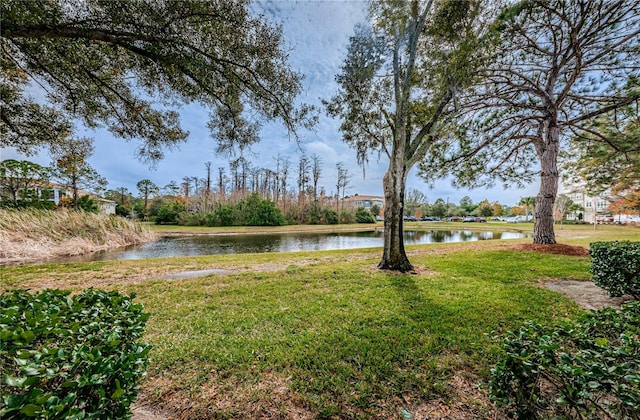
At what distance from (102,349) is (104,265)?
25.4 feet

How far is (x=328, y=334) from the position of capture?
280 cm

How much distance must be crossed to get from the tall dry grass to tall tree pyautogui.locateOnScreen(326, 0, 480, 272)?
12.1 metres

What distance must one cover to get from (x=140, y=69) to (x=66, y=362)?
475 centimetres

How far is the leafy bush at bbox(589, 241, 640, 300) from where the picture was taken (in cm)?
343

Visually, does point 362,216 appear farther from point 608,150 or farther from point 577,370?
point 577,370

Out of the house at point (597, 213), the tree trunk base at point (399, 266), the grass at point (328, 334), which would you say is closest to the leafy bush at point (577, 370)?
the grass at point (328, 334)

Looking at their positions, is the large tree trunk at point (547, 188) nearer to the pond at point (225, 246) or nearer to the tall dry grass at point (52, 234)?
the pond at point (225, 246)

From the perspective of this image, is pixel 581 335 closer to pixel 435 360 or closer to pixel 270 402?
pixel 435 360

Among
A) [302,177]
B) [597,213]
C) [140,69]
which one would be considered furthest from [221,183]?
[597,213]

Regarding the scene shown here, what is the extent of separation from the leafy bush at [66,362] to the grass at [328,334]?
1.02m

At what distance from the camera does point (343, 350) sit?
248 centimetres

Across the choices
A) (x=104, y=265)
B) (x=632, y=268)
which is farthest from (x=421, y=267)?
(x=104, y=265)

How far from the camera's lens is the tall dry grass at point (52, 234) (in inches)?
328

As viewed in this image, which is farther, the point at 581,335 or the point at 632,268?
the point at 632,268
